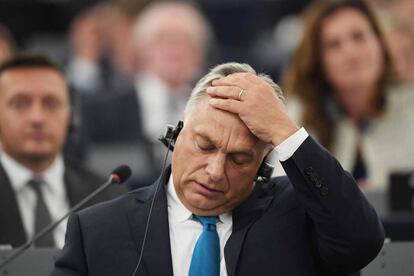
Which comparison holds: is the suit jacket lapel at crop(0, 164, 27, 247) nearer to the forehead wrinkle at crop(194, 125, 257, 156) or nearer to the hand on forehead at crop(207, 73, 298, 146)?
the forehead wrinkle at crop(194, 125, 257, 156)

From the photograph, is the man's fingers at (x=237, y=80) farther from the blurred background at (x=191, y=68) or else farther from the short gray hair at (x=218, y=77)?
the blurred background at (x=191, y=68)

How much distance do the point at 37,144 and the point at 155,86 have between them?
13.0ft

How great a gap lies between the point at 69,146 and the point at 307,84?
1.71 m

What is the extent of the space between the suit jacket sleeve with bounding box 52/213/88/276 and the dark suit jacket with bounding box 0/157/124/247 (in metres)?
1.40

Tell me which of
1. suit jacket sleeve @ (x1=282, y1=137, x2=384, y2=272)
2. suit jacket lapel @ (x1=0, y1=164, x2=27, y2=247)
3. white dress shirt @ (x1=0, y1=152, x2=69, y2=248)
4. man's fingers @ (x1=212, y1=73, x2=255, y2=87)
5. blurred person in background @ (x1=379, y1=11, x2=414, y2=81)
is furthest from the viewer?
blurred person in background @ (x1=379, y1=11, x2=414, y2=81)

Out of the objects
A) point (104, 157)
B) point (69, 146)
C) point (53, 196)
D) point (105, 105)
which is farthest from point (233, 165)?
point (105, 105)

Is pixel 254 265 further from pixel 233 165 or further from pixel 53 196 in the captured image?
pixel 53 196

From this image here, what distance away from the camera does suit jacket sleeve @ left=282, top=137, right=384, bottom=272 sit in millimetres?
3430

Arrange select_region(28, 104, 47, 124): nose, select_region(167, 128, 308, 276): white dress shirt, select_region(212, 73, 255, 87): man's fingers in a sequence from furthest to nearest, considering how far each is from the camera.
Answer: select_region(28, 104, 47, 124): nose < select_region(167, 128, 308, 276): white dress shirt < select_region(212, 73, 255, 87): man's fingers

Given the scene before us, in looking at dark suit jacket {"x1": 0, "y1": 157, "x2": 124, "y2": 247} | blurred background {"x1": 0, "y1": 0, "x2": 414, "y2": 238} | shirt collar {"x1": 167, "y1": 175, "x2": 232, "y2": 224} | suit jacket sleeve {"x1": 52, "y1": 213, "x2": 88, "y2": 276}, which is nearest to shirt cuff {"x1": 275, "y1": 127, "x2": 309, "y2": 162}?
shirt collar {"x1": 167, "y1": 175, "x2": 232, "y2": 224}

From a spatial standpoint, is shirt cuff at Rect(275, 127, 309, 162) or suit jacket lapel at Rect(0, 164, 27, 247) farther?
suit jacket lapel at Rect(0, 164, 27, 247)

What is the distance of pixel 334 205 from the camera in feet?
11.3

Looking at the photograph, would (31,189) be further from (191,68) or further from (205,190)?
(191,68)

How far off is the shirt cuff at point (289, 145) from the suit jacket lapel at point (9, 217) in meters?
1.90
